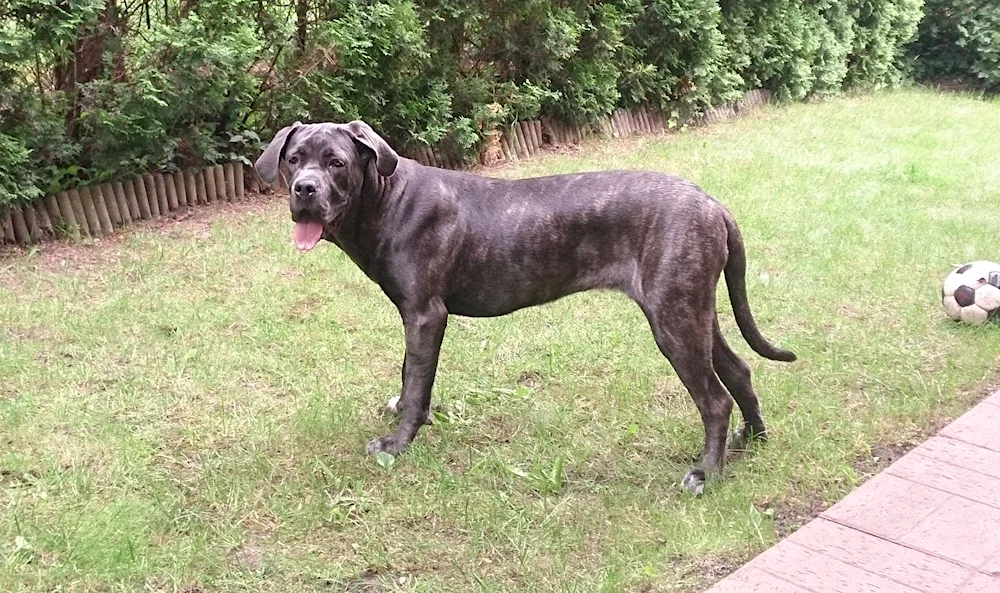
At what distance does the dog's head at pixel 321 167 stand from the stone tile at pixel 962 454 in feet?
8.92

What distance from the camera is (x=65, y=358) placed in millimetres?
4996

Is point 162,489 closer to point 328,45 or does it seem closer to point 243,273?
point 243,273

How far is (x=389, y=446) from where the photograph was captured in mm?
4098

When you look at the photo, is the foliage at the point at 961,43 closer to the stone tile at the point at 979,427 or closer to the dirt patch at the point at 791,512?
the stone tile at the point at 979,427

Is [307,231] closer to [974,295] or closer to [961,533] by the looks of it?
[961,533]

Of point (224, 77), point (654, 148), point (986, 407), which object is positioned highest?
point (224, 77)

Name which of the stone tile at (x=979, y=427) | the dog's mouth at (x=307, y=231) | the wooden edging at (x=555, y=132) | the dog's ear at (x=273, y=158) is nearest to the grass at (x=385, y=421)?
the stone tile at (x=979, y=427)

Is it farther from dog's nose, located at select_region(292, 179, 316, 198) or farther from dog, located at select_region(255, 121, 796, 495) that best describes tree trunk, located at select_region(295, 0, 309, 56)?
dog's nose, located at select_region(292, 179, 316, 198)

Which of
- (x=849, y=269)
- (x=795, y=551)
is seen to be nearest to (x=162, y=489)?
Result: (x=795, y=551)

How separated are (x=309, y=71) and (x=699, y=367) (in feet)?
18.0

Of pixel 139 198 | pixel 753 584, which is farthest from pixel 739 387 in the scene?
pixel 139 198

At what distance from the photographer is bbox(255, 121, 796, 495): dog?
3676 millimetres

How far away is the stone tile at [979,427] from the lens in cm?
411

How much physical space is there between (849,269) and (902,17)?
11.8 metres
